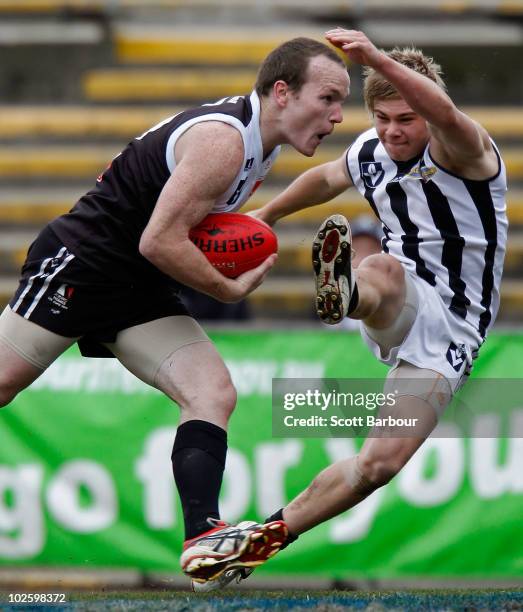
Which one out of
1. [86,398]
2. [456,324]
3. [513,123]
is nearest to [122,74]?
[513,123]

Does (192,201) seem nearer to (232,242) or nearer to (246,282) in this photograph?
(232,242)

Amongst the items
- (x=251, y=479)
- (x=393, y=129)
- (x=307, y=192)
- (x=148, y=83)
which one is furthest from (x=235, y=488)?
(x=148, y=83)

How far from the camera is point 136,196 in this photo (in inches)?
176

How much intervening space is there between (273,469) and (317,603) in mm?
1480

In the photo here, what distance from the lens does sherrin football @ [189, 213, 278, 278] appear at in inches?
169

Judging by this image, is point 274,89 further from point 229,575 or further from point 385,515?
point 385,515

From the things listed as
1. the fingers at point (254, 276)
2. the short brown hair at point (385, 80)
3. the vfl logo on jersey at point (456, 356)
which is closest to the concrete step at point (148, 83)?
the short brown hair at point (385, 80)

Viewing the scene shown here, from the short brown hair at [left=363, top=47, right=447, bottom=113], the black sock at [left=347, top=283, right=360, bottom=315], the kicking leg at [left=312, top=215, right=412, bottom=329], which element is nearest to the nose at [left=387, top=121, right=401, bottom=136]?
the short brown hair at [left=363, top=47, right=447, bottom=113]

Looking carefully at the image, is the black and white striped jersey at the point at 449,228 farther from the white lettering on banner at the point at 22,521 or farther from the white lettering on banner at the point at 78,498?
the white lettering on banner at the point at 22,521

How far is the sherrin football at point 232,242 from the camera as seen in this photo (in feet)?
14.1

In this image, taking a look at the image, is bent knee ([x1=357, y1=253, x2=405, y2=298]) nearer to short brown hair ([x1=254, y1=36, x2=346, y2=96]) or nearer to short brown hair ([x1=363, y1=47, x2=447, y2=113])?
short brown hair ([x1=363, y1=47, x2=447, y2=113])

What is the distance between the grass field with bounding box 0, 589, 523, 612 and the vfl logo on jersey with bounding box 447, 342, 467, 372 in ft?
3.03

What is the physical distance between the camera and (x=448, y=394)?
4645 mm

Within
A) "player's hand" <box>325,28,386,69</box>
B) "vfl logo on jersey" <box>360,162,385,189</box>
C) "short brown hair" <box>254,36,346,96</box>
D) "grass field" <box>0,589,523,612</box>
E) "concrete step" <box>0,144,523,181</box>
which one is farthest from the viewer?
"concrete step" <box>0,144,523,181</box>
